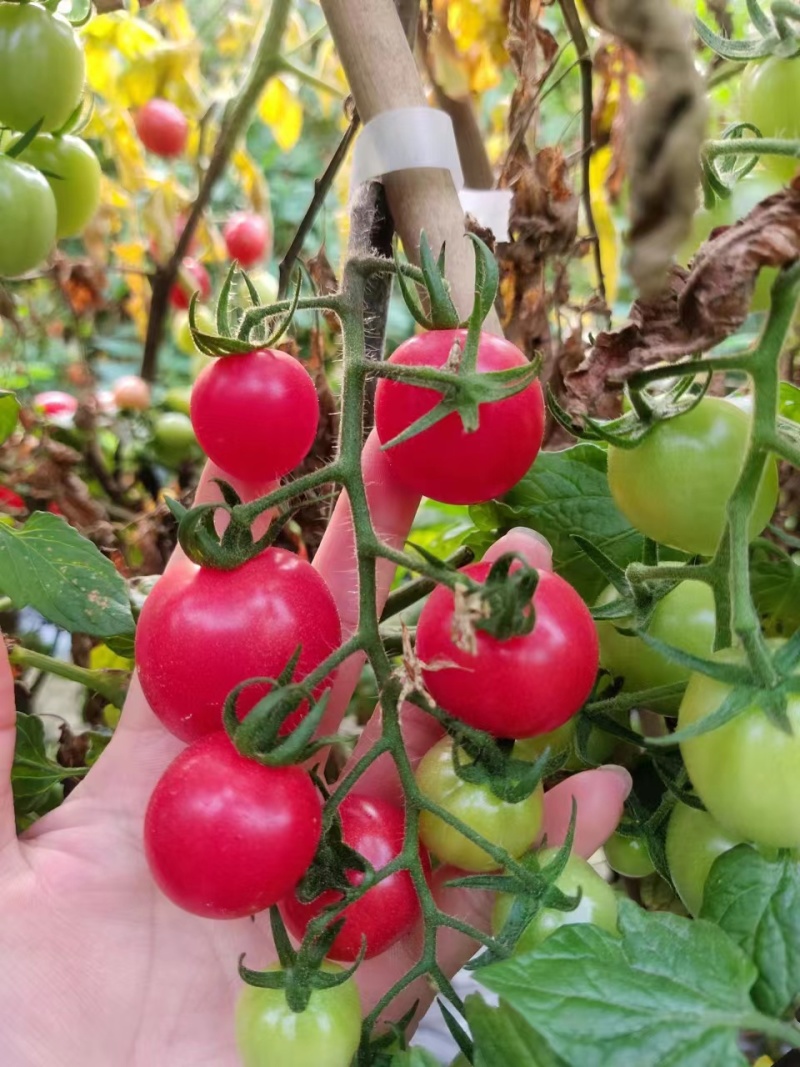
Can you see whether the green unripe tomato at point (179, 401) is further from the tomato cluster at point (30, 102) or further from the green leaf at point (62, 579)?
the green leaf at point (62, 579)

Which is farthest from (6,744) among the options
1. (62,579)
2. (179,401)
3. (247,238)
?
(247,238)

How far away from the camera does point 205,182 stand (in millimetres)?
1170

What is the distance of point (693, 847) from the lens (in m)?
0.51

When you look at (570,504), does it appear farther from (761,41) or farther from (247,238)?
(247,238)

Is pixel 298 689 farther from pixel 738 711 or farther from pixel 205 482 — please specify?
pixel 205 482

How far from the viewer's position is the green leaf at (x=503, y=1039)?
16.2 inches

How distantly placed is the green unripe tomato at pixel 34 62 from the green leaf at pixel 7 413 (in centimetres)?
23

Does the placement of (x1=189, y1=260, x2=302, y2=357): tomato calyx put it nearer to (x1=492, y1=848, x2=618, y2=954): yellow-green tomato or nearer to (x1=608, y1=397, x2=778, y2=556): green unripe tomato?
(x1=608, y1=397, x2=778, y2=556): green unripe tomato

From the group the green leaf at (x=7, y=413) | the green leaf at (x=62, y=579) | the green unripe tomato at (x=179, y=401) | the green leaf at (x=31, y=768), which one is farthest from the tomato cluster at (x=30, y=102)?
the green unripe tomato at (x=179, y=401)

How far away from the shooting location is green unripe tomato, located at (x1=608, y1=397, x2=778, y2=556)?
0.46 m

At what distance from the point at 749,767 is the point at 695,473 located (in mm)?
140

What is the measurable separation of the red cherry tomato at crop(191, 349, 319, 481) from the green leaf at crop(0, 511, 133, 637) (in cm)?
18

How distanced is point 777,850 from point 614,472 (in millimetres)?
202

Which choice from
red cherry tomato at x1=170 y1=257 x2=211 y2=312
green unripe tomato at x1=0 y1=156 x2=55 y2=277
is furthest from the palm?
red cherry tomato at x1=170 y1=257 x2=211 y2=312
